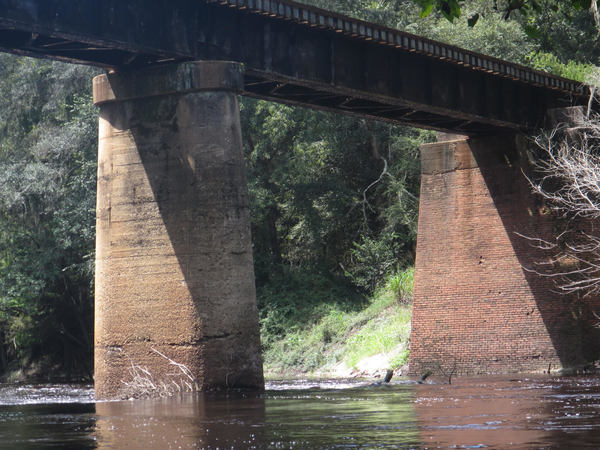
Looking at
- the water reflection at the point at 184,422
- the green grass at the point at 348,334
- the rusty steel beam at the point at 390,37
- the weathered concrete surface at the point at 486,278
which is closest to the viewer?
the water reflection at the point at 184,422

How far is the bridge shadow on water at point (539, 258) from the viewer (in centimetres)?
2666

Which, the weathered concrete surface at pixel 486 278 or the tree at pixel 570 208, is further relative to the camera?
the weathered concrete surface at pixel 486 278

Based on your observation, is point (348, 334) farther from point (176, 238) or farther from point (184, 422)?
point (184, 422)

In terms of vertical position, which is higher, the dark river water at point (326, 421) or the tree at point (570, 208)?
the tree at point (570, 208)

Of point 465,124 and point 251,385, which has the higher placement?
point 465,124

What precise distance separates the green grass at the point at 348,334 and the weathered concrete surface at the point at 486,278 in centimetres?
274

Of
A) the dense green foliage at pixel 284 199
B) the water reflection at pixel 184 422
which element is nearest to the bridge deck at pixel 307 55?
the water reflection at pixel 184 422

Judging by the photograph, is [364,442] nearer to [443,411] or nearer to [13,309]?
[443,411]

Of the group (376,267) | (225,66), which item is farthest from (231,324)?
(376,267)

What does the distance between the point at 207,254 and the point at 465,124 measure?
11.0m

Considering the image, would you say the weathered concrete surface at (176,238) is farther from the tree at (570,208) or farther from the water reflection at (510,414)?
the tree at (570,208)

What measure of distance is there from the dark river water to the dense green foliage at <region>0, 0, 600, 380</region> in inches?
741

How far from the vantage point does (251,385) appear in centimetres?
1809

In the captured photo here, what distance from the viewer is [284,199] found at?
42219mm
